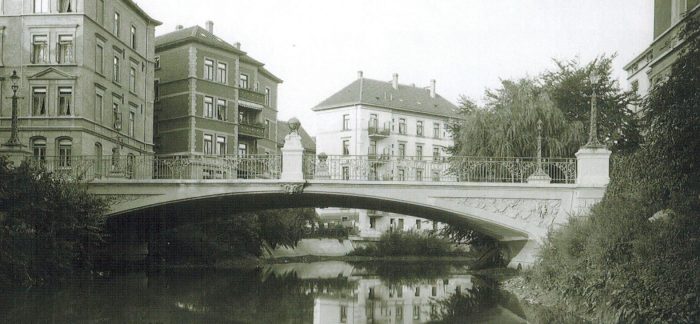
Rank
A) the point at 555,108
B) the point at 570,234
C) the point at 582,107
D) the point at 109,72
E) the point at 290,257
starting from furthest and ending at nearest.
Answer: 1. the point at 290,257
2. the point at 109,72
3. the point at 582,107
4. the point at 555,108
5. the point at 570,234

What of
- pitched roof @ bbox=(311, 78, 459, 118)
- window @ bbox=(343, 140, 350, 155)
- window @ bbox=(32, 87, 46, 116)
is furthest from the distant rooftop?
window @ bbox=(32, 87, 46, 116)

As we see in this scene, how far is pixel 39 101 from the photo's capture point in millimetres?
36312

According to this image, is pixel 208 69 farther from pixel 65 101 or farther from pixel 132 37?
pixel 65 101

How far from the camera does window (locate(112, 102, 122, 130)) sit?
39906mm

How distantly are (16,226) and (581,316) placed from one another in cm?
1521

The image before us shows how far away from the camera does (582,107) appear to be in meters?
36.1

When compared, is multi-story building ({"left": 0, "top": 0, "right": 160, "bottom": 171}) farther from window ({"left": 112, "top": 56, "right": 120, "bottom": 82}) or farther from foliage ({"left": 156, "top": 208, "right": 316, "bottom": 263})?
foliage ({"left": 156, "top": 208, "right": 316, "bottom": 263})

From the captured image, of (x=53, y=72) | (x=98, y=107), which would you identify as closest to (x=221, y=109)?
(x=98, y=107)

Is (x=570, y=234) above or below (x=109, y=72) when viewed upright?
below

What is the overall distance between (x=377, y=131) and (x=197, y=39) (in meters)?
25.6

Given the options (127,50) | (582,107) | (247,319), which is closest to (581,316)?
(247,319)

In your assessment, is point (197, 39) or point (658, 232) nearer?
point (658, 232)

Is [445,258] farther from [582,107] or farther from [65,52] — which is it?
[65,52]

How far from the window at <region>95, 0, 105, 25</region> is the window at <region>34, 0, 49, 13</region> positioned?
7.59 feet
